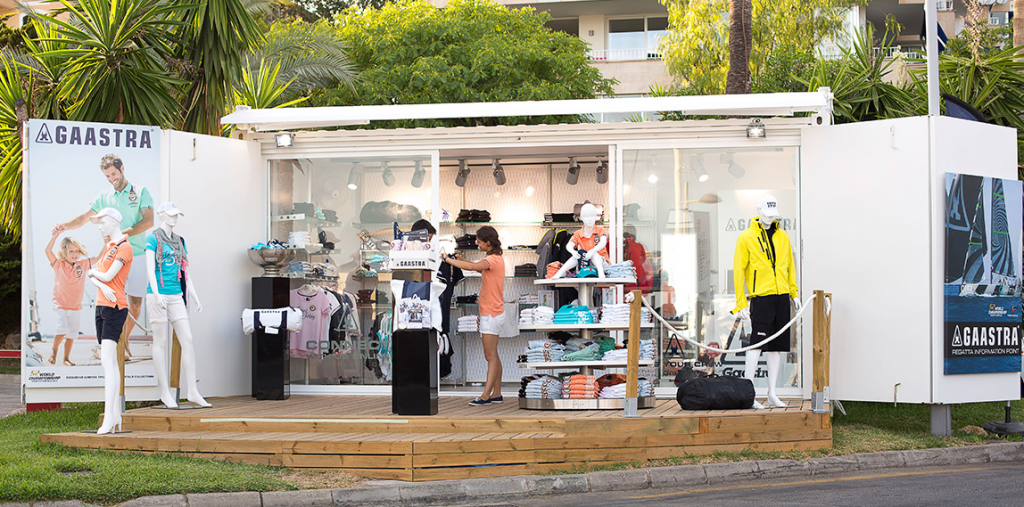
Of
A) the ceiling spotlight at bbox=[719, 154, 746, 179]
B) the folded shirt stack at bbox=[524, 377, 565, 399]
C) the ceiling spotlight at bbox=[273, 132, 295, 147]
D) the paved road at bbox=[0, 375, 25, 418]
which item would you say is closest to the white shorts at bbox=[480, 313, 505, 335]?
the folded shirt stack at bbox=[524, 377, 565, 399]

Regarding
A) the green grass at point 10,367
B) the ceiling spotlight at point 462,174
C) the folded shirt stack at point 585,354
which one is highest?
the ceiling spotlight at point 462,174

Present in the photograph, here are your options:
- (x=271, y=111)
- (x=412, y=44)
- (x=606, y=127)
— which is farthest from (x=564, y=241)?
(x=412, y=44)

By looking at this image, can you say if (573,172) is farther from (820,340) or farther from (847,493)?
(847,493)

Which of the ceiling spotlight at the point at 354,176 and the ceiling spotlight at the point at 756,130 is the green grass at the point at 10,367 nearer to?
the ceiling spotlight at the point at 354,176

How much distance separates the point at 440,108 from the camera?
31.1ft

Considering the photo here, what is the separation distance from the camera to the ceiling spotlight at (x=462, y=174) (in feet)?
40.7

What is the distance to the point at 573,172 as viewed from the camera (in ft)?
40.3

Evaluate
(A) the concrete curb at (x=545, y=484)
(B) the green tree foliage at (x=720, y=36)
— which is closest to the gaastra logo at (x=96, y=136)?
(A) the concrete curb at (x=545, y=484)

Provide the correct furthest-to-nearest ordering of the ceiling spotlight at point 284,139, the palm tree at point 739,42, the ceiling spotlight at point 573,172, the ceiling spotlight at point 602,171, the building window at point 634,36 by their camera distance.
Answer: the building window at point 634,36 < the palm tree at point 739,42 < the ceiling spotlight at point 573,172 < the ceiling spotlight at point 602,171 < the ceiling spotlight at point 284,139

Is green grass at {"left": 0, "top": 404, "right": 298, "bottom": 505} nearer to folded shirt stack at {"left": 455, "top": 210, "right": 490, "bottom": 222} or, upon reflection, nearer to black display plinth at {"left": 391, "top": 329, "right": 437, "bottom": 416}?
black display plinth at {"left": 391, "top": 329, "right": 437, "bottom": 416}

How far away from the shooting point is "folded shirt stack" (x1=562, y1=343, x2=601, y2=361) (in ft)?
28.4

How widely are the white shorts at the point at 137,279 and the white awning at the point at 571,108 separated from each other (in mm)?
1737

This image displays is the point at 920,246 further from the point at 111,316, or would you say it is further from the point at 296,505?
the point at 111,316

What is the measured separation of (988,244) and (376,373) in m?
6.54
